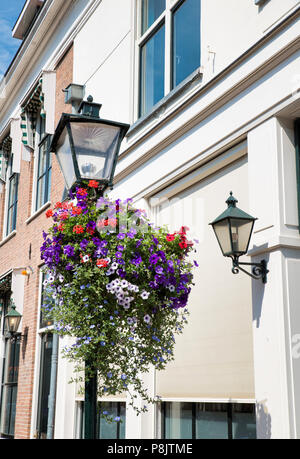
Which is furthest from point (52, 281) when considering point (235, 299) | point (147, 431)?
point (147, 431)

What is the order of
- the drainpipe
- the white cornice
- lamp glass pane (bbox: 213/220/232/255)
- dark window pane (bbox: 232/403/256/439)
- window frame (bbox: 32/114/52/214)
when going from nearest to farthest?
lamp glass pane (bbox: 213/220/232/255) → dark window pane (bbox: 232/403/256/439) → the drainpipe → the white cornice → window frame (bbox: 32/114/52/214)

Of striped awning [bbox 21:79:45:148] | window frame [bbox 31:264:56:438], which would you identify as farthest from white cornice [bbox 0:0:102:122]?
window frame [bbox 31:264:56:438]

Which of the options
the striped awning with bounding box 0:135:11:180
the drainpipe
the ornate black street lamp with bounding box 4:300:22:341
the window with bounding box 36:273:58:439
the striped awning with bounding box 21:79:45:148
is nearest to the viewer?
the drainpipe

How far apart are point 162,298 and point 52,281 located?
820mm

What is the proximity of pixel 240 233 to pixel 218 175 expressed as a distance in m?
1.26

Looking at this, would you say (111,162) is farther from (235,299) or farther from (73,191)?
(235,299)

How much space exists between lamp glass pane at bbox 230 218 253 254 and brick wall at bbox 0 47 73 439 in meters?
6.35

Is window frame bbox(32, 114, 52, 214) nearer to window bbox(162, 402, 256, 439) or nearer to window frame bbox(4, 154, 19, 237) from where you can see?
window frame bbox(4, 154, 19, 237)

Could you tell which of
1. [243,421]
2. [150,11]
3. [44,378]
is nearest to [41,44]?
[150,11]

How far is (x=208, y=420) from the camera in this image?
5.30 meters

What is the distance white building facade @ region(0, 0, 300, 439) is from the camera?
14.6 feet

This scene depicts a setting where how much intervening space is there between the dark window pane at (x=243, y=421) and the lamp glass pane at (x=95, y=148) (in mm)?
2213

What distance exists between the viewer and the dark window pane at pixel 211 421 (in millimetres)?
5090

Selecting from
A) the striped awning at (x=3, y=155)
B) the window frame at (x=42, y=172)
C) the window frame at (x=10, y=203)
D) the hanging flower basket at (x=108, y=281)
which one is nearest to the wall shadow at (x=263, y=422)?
the hanging flower basket at (x=108, y=281)
